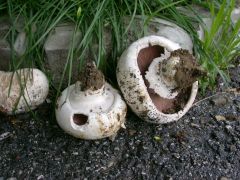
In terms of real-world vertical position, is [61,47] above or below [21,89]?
above

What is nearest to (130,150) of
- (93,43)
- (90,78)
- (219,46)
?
(90,78)

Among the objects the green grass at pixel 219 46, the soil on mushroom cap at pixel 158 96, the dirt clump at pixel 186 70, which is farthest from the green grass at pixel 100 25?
the dirt clump at pixel 186 70

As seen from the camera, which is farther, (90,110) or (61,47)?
(61,47)

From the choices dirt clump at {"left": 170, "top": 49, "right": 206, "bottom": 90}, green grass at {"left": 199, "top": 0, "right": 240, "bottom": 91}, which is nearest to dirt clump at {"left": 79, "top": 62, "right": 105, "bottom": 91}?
dirt clump at {"left": 170, "top": 49, "right": 206, "bottom": 90}

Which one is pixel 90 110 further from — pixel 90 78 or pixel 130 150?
pixel 130 150

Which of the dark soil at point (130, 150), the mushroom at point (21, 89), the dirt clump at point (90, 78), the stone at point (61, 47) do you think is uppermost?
the dirt clump at point (90, 78)

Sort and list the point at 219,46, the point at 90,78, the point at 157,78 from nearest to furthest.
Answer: the point at 90,78
the point at 157,78
the point at 219,46

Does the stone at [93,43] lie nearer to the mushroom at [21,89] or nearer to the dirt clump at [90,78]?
the mushroom at [21,89]
